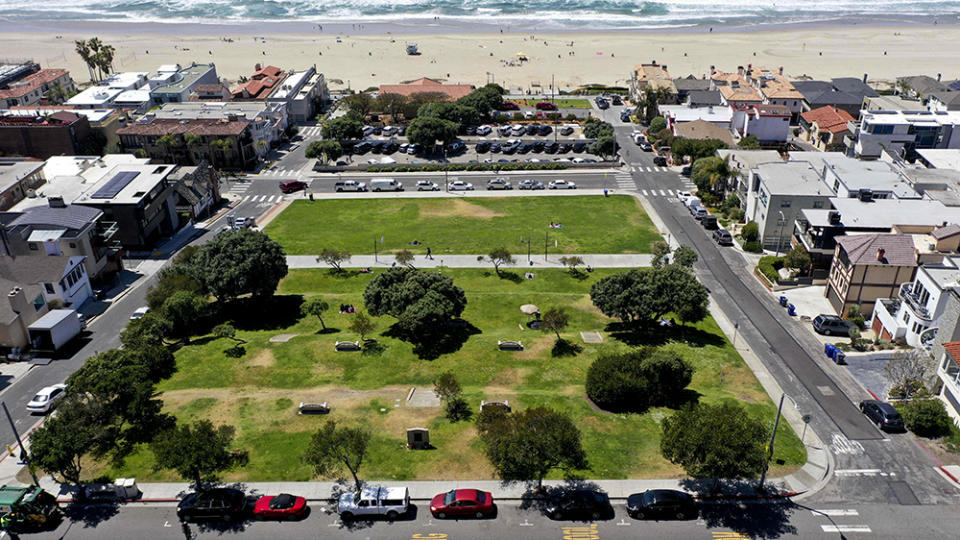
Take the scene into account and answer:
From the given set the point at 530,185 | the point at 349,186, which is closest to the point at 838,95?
the point at 530,185

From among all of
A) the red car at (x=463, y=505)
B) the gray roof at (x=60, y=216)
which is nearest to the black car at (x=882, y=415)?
the red car at (x=463, y=505)

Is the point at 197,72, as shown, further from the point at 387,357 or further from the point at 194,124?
the point at 387,357

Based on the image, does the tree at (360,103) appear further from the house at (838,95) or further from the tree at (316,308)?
the house at (838,95)

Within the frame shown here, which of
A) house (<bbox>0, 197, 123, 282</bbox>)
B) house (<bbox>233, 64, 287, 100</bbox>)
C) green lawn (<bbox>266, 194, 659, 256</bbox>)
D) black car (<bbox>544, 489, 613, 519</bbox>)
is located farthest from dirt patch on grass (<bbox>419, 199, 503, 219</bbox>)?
house (<bbox>233, 64, 287, 100</bbox>)

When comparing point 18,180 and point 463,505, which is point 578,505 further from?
point 18,180

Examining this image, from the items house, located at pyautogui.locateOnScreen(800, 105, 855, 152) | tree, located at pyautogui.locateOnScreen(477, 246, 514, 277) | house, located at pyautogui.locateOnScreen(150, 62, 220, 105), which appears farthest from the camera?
house, located at pyautogui.locateOnScreen(150, 62, 220, 105)

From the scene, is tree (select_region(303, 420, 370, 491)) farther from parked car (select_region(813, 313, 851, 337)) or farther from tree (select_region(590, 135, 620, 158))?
tree (select_region(590, 135, 620, 158))

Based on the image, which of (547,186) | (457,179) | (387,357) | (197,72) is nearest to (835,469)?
(387,357)
